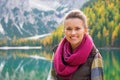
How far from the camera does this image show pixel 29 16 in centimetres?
2783

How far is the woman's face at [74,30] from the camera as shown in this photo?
1.31 metres

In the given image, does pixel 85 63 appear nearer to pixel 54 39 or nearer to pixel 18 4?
pixel 54 39

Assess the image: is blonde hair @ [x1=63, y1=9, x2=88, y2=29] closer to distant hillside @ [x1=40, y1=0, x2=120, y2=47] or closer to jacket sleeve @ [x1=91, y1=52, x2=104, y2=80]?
jacket sleeve @ [x1=91, y1=52, x2=104, y2=80]

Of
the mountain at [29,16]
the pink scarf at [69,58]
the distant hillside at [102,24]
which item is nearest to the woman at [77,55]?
the pink scarf at [69,58]

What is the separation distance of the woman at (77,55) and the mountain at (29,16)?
82.3ft

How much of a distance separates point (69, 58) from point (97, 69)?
4.1 inches

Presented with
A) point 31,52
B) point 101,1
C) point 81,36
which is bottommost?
point 31,52

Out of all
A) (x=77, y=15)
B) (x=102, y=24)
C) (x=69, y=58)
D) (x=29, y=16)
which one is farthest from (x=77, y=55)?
(x=29, y=16)

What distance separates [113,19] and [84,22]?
79.9ft

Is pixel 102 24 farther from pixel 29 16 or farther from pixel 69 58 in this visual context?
pixel 69 58

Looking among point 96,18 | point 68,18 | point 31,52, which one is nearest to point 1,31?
point 31,52

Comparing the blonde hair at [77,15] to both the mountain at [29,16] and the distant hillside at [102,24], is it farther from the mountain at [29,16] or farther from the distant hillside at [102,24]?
the mountain at [29,16]

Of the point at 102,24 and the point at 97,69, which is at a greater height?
the point at 102,24

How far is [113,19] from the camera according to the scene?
83.3 feet
